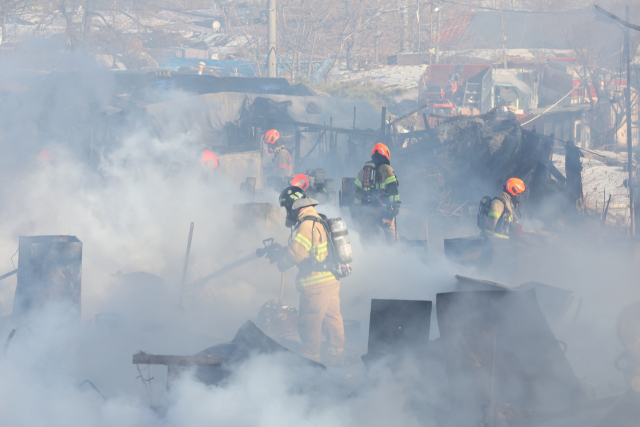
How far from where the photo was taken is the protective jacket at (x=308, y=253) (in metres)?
4.55

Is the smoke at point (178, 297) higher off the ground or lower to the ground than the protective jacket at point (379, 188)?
lower

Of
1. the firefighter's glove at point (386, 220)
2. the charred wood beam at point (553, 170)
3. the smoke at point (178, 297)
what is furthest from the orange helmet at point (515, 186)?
the charred wood beam at point (553, 170)

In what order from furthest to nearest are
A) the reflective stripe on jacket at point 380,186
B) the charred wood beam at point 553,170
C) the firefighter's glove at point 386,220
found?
the charred wood beam at point 553,170
the firefighter's glove at point 386,220
the reflective stripe on jacket at point 380,186

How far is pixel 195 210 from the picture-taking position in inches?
341

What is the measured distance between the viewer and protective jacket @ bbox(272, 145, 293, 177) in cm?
1130

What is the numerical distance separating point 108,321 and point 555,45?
3376cm

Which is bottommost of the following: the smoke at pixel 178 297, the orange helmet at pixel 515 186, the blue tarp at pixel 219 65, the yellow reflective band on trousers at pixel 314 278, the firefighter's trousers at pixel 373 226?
the smoke at pixel 178 297

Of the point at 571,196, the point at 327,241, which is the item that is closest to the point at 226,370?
the point at 327,241

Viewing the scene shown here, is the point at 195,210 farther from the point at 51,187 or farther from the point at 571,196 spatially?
the point at 571,196

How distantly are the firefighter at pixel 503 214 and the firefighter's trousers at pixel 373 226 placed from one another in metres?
1.26

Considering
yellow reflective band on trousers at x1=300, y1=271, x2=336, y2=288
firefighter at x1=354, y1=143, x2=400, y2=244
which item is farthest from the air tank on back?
firefighter at x1=354, y1=143, x2=400, y2=244

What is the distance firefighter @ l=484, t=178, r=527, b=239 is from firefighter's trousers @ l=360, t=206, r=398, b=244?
1260 millimetres

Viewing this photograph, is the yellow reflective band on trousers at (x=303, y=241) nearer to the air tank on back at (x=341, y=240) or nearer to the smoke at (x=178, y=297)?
the air tank on back at (x=341, y=240)

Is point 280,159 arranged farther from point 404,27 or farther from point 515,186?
point 404,27
